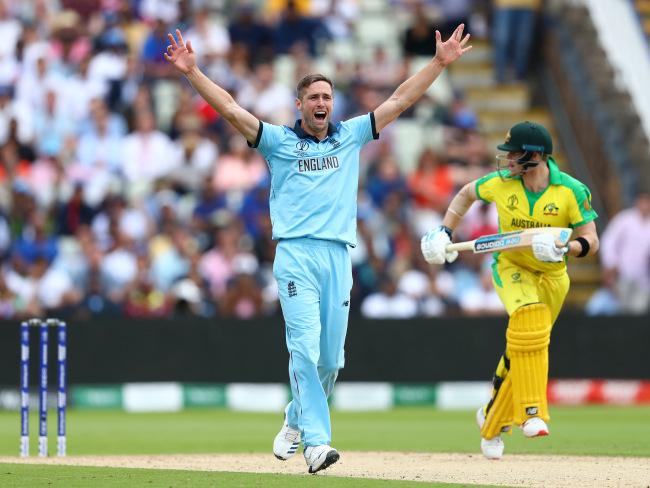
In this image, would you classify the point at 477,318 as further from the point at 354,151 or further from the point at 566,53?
the point at 354,151

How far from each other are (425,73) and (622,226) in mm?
8247

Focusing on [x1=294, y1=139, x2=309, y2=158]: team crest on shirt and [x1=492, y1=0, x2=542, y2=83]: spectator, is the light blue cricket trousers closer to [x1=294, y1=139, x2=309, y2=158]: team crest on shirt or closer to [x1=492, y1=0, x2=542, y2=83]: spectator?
[x1=294, y1=139, x2=309, y2=158]: team crest on shirt

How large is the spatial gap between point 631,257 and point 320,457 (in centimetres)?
899

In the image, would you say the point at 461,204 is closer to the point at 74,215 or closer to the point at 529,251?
the point at 529,251

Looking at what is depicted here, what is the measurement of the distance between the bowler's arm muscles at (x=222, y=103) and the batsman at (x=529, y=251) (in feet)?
4.35

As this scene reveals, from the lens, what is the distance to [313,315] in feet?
27.2

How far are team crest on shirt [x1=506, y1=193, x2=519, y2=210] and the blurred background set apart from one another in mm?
6989

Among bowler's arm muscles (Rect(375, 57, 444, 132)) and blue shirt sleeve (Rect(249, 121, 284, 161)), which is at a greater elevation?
bowler's arm muscles (Rect(375, 57, 444, 132))

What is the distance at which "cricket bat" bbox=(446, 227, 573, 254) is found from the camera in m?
8.52

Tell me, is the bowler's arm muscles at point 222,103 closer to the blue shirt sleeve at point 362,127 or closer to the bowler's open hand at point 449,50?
the blue shirt sleeve at point 362,127

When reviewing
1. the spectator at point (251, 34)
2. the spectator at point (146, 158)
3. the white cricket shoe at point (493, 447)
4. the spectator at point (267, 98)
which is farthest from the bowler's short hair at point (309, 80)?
the spectator at point (251, 34)

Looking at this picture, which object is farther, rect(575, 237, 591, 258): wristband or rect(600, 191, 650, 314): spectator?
rect(600, 191, 650, 314): spectator

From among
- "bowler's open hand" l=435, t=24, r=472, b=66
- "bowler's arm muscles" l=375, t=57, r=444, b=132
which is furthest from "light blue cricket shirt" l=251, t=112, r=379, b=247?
"bowler's open hand" l=435, t=24, r=472, b=66

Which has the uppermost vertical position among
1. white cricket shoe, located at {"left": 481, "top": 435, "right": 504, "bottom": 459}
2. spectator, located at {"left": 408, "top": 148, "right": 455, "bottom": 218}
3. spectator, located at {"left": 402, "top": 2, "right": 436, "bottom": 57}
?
spectator, located at {"left": 402, "top": 2, "right": 436, "bottom": 57}
